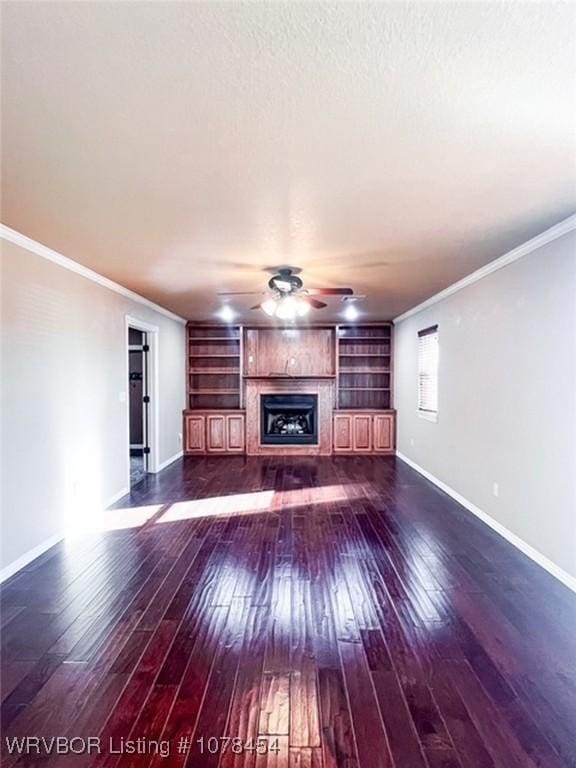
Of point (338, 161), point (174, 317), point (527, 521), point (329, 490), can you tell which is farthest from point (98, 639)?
point (174, 317)

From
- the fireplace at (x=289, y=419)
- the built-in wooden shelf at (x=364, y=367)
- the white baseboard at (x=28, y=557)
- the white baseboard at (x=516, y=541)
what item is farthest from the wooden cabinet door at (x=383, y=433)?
the white baseboard at (x=28, y=557)

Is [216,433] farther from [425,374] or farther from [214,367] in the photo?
[425,374]

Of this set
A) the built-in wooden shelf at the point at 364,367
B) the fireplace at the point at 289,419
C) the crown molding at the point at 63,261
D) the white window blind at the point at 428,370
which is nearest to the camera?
the crown molding at the point at 63,261

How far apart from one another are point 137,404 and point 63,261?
19.0ft

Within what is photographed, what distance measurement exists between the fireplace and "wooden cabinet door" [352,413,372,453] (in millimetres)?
753

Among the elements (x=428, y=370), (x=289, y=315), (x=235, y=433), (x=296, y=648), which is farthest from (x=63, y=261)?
(x=235, y=433)

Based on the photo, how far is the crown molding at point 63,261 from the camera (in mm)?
3203

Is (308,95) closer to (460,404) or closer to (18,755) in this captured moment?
(18,755)

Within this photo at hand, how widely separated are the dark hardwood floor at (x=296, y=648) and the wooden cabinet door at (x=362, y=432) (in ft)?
13.7

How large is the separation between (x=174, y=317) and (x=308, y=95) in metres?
6.28

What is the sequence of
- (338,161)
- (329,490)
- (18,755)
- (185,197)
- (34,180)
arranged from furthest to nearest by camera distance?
1. (329,490)
2. (185,197)
3. (34,180)
4. (338,161)
5. (18,755)

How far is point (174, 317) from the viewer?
25.1 feet

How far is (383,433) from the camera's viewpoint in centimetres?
846

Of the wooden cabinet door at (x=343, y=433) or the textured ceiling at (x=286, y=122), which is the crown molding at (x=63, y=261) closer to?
A: the textured ceiling at (x=286, y=122)
